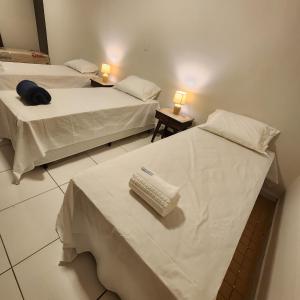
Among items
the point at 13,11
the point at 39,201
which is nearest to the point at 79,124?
the point at 39,201

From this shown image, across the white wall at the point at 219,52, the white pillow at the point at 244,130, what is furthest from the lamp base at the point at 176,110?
the white pillow at the point at 244,130

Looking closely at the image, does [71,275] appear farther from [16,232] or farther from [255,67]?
[255,67]

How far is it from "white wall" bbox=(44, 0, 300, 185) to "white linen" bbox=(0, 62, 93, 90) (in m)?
0.84

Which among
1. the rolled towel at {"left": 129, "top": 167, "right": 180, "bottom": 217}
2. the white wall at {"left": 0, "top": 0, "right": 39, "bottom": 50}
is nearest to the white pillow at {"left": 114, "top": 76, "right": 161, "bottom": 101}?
the rolled towel at {"left": 129, "top": 167, "right": 180, "bottom": 217}

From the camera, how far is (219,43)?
2230 millimetres

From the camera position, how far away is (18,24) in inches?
177

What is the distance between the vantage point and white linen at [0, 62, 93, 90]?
270 centimetres

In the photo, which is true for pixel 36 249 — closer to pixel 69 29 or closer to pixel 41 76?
pixel 41 76

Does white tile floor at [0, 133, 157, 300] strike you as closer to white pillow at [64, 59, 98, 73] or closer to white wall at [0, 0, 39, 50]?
white pillow at [64, 59, 98, 73]

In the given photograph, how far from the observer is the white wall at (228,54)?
6.18 feet

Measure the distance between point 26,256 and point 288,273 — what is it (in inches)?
60.3

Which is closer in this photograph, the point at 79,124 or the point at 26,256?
the point at 26,256

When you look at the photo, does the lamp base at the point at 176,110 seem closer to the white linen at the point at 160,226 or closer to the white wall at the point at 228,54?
the white wall at the point at 228,54

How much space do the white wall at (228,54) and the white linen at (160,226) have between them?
98 centimetres
